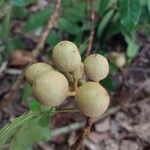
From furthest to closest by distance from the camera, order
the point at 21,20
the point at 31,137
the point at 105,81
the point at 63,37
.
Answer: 1. the point at 21,20
2. the point at 63,37
3. the point at 105,81
4. the point at 31,137

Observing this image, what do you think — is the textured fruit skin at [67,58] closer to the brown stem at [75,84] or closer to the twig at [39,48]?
the brown stem at [75,84]

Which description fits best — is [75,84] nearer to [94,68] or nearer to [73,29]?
[94,68]

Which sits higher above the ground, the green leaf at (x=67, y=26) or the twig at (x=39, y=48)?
the twig at (x=39, y=48)

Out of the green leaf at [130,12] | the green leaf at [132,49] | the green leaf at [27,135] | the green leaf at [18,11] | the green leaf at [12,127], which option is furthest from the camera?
the green leaf at [18,11]

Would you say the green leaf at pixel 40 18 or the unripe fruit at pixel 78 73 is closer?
the unripe fruit at pixel 78 73

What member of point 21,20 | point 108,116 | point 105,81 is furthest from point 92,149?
point 21,20

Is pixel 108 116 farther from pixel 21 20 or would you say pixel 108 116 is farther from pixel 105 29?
→ pixel 21 20

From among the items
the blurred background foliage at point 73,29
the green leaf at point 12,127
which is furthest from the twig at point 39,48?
the green leaf at point 12,127
